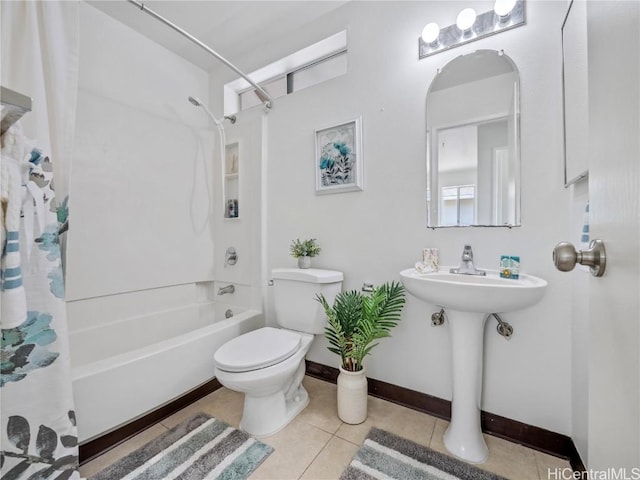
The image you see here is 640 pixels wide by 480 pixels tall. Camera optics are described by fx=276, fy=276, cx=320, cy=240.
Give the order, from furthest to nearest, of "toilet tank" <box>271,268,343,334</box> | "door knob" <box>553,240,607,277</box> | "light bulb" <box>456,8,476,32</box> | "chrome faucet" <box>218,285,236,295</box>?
"chrome faucet" <box>218,285,236,295</box>
"toilet tank" <box>271,268,343,334</box>
"light bulb" <box>456,8,476,32</box>
"door knob" <box>553,240,607,277</box>

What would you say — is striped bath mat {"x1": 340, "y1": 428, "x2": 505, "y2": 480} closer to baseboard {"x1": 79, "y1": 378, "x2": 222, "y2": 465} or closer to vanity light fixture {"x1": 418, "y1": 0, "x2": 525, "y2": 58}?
baseboard {"x1": 79, "y1": 378, "x2": 222, "y2": 465}

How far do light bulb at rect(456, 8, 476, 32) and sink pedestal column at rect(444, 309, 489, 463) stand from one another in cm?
140

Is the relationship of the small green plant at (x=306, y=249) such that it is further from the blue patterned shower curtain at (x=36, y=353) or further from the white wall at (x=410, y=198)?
the blue patterned shower curtain at (x=36, y=353)

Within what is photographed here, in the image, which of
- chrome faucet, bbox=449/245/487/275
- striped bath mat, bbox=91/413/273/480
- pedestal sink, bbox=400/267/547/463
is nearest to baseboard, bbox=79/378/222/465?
striped bath mat, bbox=91/413/273/480

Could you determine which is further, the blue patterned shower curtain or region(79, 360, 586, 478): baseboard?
region(79, 360, 586, 478): baseboard

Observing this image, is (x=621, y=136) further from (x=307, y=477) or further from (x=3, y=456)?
(x=3, y=456)

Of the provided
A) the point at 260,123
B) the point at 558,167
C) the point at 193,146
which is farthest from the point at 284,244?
the point at 558,167

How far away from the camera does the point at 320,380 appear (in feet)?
6.13

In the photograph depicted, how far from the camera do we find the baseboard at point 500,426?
1.22 m

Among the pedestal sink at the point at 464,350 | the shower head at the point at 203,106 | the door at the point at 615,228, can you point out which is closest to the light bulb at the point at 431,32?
the door at the point at 615,228

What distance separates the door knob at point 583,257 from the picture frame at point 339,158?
1.24 metres

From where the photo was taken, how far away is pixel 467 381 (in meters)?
1.25

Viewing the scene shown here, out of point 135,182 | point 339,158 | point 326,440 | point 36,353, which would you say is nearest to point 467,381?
point 326,440

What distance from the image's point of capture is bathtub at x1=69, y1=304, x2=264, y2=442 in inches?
46.4
